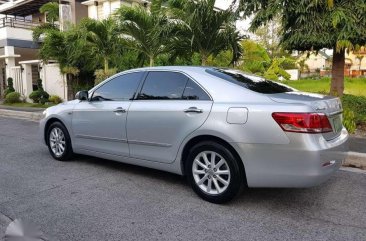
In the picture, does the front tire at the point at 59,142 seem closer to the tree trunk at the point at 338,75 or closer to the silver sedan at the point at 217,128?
the silver sedan at the point at 217,128

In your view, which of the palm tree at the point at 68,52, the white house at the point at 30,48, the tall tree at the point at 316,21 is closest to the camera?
the tall tree at the point at 316,21

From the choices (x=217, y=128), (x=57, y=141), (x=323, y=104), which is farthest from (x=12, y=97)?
(x=323, y=104)

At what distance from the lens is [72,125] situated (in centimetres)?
588

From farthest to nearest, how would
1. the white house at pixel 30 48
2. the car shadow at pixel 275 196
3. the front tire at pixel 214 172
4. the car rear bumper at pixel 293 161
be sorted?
the white house at pixel 30 48 → the car shadow at pixel 275 196 → the front tire at pixel 214 172 → the car rear bumper at pixel 293 161

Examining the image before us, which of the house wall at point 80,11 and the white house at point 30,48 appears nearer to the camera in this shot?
the white house at point 30,48

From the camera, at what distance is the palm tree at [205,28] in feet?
33.0

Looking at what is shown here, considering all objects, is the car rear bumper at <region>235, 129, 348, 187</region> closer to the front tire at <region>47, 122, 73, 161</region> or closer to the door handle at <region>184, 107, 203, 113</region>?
the door handle at <region>184, 107, 203, 113</region>

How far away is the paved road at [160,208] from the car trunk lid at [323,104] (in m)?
0.87

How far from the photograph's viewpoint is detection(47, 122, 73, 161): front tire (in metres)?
6.06

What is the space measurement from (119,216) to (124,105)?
5.71 ft

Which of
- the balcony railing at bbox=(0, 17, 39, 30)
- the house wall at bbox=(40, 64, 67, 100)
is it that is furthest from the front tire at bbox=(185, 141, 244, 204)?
the balcony railing at bbox=(0, 17, 39, 30)

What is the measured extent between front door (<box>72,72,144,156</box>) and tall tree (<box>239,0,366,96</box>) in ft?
13.8

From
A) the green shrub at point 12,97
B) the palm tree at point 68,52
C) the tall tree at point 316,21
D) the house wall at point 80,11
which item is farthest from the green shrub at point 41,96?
the tall tree at point 316,21

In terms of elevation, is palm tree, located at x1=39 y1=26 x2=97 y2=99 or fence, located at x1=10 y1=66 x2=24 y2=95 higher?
palm tree, located at x1=39 y1=26 x2=97 y2=99
